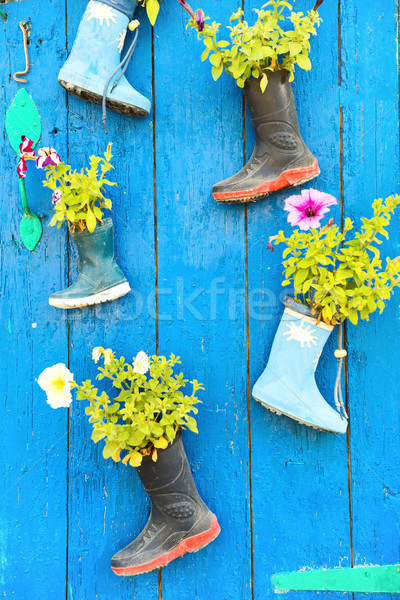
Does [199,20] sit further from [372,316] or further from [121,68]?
[372,316]

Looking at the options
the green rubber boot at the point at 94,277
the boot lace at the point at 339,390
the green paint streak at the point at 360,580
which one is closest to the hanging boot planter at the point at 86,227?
the green rubber boot at the point at 94,277

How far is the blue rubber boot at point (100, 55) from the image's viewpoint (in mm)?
1188

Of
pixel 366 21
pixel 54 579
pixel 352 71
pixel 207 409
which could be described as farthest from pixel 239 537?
pixel 366 21

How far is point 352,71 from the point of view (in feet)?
3.98

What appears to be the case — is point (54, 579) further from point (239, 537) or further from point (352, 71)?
point (352, 71)

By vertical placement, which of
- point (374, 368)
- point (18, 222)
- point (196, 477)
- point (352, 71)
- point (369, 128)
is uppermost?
point (352, 71)

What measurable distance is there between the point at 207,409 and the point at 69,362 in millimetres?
366

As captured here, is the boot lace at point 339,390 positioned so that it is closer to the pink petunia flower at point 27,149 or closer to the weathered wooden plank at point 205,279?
the weathered wooden plank at point 205,279

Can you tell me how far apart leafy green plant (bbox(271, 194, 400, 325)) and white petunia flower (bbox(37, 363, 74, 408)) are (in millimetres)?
536

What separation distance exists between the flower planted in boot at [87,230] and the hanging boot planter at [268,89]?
0.28m

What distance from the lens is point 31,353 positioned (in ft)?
4.20

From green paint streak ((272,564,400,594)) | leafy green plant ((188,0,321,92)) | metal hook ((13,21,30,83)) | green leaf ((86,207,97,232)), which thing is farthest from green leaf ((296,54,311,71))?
green paint streak ((272,564,400,594))

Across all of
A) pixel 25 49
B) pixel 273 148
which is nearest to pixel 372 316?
pixel 273 148

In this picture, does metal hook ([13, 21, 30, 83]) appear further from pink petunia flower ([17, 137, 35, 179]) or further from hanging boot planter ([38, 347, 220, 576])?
hanging boot planter ([38, 347, 220, 576])
